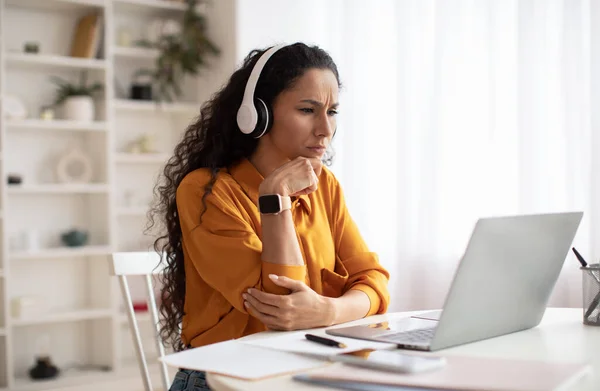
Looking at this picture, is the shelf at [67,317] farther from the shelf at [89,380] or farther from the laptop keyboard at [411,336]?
the laptop keyboard at [411,336]

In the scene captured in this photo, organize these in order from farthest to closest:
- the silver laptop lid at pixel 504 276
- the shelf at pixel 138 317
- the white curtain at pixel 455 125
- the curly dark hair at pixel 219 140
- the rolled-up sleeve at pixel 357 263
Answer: the shelf at pixel 138 317
the white curtain at pixel 455 125
the curly dark hair at pixel 219 140
the rolled-up sleeve at pixel 357 263
the silver laptop lid at pixel 504 276

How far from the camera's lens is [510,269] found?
108 centimetres

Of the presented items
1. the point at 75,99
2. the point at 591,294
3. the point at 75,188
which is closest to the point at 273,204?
the point at 591,294

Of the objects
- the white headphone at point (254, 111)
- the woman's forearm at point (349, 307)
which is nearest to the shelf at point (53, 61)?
the white headphone at point (254, 111)

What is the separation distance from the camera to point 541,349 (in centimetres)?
107

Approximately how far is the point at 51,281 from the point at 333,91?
2751 mm

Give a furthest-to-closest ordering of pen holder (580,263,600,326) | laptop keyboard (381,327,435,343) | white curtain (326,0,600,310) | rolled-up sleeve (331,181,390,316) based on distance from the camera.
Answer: white curtain (326,0,600,310), rolled-up sleeve (331,181,390,316), pen holder (580,263,600,326), laptop keyboard (381,327,435,343)

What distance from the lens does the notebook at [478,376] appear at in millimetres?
823

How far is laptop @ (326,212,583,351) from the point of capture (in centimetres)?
98

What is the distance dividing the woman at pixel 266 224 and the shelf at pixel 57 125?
80.8 inches

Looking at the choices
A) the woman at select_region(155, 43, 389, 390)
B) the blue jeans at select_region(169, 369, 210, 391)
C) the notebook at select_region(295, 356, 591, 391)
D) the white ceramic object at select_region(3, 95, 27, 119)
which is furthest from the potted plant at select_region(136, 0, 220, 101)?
the notebook at select_region(295, 356, 591, 391)

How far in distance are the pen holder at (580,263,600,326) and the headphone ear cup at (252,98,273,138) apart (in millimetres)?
718

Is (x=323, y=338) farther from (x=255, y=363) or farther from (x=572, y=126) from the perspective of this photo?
(x=572, y=126)

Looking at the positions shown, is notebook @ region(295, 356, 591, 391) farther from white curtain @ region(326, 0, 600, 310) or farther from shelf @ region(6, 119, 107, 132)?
shelf @ region(6, 119, 107, 132)
